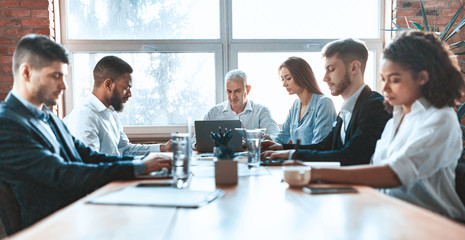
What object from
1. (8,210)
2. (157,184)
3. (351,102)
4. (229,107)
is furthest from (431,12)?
(8,210)

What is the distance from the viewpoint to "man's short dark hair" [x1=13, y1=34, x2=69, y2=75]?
1704mm

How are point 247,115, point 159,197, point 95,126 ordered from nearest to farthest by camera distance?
point 159,197 → point 95,126 → point 247,115

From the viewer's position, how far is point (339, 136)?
2.28m

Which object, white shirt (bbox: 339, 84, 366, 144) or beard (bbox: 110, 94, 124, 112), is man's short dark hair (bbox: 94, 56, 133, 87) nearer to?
beard (bbox: 110, 94, 124, 112)

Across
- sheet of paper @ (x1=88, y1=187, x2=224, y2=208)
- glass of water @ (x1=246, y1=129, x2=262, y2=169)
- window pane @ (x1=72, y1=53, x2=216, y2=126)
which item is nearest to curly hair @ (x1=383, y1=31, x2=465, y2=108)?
glass of water @ (x1=246, y1=129, x2=262, y2=169)

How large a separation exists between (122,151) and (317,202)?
2.18 m

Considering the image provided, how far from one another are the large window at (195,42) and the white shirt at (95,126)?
112 centimetres

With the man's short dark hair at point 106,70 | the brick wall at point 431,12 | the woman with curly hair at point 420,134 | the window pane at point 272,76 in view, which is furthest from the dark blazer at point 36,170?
the brick wall at point 431,12

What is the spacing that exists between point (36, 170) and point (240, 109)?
2453mm

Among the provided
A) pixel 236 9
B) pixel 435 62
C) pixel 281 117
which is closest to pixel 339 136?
pixel 435 62

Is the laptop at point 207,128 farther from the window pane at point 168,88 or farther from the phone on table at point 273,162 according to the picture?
the window pane at point 168,88

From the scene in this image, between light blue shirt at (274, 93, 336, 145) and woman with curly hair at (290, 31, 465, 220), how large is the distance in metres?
1.21

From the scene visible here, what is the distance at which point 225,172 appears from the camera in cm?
148

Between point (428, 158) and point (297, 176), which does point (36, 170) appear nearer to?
point (297, 176)
